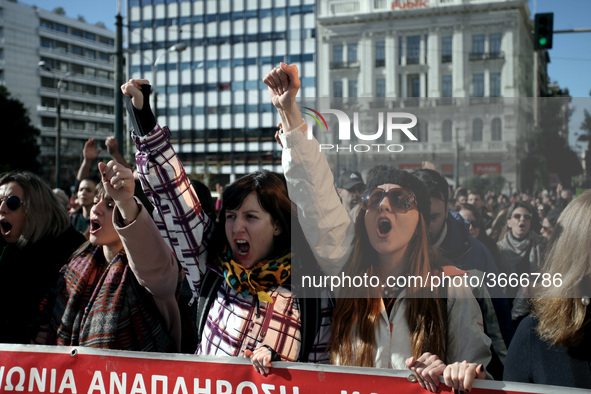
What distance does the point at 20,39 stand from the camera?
229ft

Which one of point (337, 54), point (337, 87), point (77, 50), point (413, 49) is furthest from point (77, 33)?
point (413, 49)

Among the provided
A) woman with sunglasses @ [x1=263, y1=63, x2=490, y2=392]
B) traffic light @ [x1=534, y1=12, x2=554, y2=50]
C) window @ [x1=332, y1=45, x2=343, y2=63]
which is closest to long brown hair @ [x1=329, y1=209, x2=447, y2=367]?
woman with sunglasses @ [x1=263, y1=63, x2=490, y2=392]

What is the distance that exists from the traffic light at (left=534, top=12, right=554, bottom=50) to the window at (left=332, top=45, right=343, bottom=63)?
135 feet

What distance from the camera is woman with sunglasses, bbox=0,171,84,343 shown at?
10.2 feet

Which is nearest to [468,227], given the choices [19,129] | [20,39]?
[19,129]

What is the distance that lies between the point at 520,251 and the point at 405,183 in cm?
50

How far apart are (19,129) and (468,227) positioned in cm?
3703

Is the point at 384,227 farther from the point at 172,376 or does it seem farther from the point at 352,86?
the point at 352,86

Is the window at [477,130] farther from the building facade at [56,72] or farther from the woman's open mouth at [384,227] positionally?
the building facade at [56,72]

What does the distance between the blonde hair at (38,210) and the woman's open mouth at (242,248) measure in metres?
1.40

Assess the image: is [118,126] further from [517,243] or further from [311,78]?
[311,78]

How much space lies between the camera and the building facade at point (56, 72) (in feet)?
226

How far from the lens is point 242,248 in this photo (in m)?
2.55

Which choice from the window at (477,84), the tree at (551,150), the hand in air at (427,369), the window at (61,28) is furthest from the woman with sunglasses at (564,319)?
the window at (61,28)
